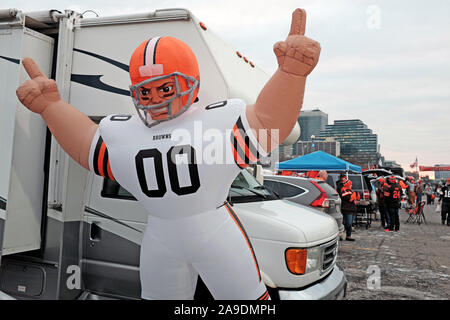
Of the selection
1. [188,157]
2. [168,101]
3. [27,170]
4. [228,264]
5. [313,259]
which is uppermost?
[168,101]

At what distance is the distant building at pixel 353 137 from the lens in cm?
6838

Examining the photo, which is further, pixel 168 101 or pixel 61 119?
pixel 61 119

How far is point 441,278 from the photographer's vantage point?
5.89 metres

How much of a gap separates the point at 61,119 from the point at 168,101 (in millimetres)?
836

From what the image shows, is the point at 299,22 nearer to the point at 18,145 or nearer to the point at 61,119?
the point at 61,119

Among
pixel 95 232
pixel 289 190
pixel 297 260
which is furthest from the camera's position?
pixel 289 190

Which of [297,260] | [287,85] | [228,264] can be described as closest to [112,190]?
[228,264]

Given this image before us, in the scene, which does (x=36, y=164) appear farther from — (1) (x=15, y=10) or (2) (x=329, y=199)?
(2) (x=329, y=199)

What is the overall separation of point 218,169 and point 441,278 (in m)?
5.77

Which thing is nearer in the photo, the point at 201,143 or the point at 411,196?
the point at 201,143

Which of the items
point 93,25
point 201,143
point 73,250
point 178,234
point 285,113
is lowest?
point 73,250

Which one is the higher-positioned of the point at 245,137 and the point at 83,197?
the point at 245,137

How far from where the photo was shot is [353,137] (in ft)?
229

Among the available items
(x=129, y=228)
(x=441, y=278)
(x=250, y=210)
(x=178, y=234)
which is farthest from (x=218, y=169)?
(x=441, y=278)
